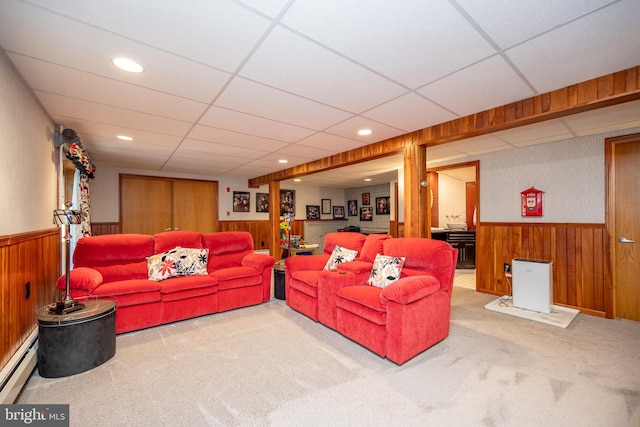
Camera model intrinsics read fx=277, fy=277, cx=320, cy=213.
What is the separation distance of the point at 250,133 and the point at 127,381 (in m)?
2.75

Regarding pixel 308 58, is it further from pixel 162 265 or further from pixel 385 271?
pixel 162 265

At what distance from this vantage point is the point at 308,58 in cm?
187

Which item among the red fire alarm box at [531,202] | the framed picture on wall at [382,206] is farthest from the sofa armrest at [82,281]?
the framed picture on wall at [382,206]

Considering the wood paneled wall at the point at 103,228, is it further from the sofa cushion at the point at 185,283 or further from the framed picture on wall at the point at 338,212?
the framed picture on wall at the point at 338,212

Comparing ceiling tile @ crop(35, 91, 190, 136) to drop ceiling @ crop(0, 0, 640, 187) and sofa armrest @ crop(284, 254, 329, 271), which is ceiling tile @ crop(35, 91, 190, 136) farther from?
sofa armrest @ crop(284, 254, 329, 271)

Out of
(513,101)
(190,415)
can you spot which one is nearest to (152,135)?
(190,415)

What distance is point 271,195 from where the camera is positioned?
262 inches

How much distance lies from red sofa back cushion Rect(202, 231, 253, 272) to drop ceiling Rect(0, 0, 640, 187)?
1546 mm

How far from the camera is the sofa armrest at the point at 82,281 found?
8.51 feet

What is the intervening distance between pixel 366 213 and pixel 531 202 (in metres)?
5.54

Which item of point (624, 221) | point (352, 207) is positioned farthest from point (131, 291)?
point (352, 207)

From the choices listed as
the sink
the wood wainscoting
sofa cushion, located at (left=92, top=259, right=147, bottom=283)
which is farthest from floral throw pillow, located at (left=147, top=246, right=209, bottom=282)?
the sink

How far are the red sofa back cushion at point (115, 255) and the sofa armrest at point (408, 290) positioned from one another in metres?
2.92

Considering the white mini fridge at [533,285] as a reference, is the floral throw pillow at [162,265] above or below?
above
